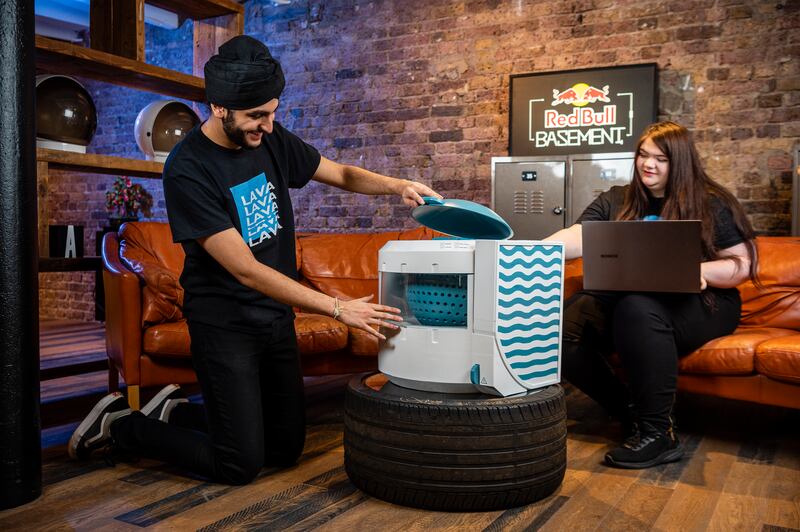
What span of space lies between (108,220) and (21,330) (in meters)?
5.32

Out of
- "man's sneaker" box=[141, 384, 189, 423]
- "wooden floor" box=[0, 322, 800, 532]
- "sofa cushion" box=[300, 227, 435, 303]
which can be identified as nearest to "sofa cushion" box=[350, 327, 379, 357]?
"wooden floor" box=[0, 322, 800, 532]

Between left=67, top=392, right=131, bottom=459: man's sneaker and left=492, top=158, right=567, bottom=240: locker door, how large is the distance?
2.94 metres

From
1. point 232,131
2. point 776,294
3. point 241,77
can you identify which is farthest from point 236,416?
point 776,294

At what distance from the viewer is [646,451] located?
7.32ft

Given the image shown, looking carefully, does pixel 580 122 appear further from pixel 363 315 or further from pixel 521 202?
pixel 363 315

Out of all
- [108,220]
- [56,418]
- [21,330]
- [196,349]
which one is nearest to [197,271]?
[196,349]

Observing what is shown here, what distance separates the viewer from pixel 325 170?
2365 millimetres

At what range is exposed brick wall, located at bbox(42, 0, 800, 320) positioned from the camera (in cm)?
436

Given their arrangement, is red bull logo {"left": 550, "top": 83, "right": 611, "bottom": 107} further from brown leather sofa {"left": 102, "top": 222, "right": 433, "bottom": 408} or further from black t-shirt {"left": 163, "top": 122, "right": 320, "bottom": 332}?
black t-shirt {"left": 163, "top": 122, "right": 320, "bottom": 332}

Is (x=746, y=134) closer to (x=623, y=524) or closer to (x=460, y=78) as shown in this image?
(x=460, y=78)

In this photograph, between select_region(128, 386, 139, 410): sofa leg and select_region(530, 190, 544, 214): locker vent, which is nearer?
select_region(128, 386, 139, 410): sofa leg

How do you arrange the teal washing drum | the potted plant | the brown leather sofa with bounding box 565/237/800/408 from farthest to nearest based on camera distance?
the potted plant
the brown leather sofa with bounding box 565/237/800/408
the teal washing drum

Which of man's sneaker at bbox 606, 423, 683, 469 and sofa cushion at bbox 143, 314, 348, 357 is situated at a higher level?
sofa cushion at bbox 143, 314, 348, 357

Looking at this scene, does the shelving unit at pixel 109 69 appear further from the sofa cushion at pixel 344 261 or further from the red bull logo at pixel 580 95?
the red bull logo at pixel 580 95
